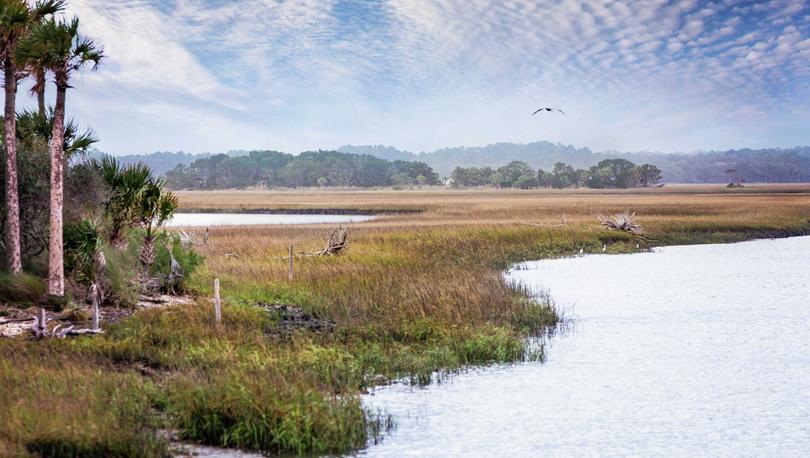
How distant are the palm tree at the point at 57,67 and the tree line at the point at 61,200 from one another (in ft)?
0.08

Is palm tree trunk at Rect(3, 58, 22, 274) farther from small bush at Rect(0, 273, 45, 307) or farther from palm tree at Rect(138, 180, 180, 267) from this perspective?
palm tree at Rect(138, 180, 180, 267)

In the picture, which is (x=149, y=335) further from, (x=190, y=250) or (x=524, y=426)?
(x=524, y=426)

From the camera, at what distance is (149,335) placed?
A: 16.8 m

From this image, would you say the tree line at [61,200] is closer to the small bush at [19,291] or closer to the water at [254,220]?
the small bush at [19,291]

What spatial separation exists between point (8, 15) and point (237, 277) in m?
10.9

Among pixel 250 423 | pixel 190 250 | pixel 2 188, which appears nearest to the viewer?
pixel 250 423

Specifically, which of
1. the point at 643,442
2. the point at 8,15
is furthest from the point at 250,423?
the point at 8,15

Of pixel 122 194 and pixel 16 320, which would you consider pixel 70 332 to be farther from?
pixel 122 194

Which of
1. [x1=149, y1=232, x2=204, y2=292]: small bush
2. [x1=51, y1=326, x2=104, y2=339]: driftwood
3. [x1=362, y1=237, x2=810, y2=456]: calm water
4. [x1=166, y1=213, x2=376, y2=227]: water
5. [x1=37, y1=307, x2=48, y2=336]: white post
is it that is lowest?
[x1=362, y1=237, x2=810, y2=456]: calm water

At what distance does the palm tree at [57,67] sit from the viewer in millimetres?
17969

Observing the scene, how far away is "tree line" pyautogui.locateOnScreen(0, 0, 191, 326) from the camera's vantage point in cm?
1825

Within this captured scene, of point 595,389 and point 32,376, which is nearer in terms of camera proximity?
point 32,376

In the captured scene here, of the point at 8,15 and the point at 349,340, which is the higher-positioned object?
the point at 8,15

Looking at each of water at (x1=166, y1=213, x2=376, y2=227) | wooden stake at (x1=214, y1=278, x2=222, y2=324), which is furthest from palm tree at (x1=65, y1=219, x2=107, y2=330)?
water at (x1=166, y1=213, x2=376, y2=227)
